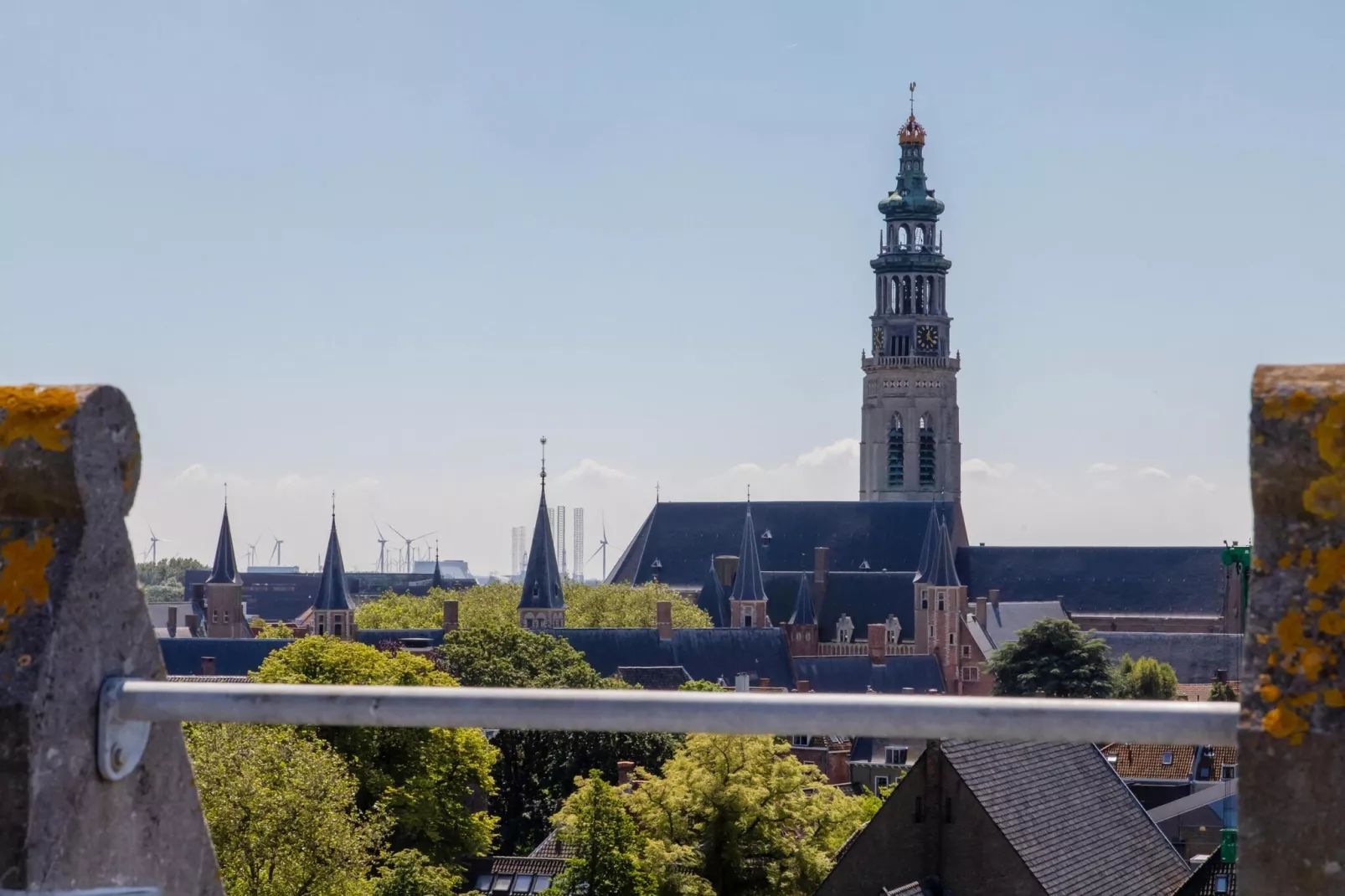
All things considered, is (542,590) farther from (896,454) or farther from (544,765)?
(896,454)

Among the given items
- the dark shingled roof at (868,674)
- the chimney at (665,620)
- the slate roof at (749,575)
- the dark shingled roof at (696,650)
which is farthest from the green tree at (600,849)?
the slate roof at (749,575)

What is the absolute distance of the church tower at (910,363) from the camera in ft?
399

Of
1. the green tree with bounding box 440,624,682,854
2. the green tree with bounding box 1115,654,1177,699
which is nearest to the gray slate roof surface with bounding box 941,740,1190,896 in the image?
the green tree with bounding box 440,624,682,854

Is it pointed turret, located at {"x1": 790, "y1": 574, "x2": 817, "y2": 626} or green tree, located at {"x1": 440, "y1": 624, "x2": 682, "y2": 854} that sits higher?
pointed turret, located at {"x1": 790, "y1": 574, "x2": 817, "y2": 626}

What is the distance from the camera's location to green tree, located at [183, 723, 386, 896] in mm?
32906

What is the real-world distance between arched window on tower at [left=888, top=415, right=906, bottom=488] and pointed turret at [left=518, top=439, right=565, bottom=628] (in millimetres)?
40842

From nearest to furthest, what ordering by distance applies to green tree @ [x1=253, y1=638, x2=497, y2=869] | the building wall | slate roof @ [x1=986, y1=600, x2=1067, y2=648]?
the building wall, green tree @ [x1=253, y1=638, x2=497, y2=869], slate roof @ [x1=986, y1=600, x2=1067, y2=648]

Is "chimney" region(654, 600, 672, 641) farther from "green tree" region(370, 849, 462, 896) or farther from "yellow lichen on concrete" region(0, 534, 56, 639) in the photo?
"yellow lichen on concrete" region(0, 534, 56, 639)

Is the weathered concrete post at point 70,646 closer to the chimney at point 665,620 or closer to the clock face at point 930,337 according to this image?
the chimney at point 665,620

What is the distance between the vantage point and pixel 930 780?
85.6ft

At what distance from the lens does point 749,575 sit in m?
96.5

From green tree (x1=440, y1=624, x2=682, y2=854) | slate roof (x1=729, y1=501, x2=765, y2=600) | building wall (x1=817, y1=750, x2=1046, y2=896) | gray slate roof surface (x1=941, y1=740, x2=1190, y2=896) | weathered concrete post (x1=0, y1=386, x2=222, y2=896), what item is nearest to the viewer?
weathered concrete post (x1=0, y1=386, x2=222, y2=896)

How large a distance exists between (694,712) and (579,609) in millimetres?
90438

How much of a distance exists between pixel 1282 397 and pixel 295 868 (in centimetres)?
3224
